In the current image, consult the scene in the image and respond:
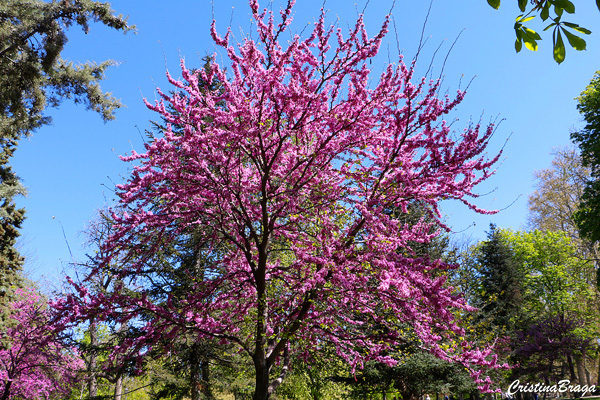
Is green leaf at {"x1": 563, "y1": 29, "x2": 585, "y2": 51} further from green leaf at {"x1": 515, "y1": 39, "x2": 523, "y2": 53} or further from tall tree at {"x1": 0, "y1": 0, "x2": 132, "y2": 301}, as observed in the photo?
tall tree at {"x1": 0, "y1": 0, "x2": 132, "y2": 301}

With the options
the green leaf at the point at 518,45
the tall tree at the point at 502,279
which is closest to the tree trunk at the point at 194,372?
the green leaf at the point at 518,45

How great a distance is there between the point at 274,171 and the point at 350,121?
63.8 inches

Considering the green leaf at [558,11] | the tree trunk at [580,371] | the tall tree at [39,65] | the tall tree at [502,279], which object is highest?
the tall tree at [39,65]

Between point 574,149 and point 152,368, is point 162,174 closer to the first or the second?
point 152,368

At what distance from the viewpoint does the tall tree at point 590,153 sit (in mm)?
16156

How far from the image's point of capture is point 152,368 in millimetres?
11891

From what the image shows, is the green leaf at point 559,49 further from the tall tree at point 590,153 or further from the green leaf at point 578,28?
the tall tree at point 590,153

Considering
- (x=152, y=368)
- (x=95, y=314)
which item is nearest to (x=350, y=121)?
(x=95, y=314)

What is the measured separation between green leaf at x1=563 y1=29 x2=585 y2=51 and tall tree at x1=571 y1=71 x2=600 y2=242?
18.1 meters

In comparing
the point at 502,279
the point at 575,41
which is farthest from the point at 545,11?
the point at 502,279

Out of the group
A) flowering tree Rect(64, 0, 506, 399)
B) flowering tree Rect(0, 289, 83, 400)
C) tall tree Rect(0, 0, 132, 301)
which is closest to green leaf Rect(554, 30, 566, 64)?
flowering tree Rect(64, 0, 506, 399)

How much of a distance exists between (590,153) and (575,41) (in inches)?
809

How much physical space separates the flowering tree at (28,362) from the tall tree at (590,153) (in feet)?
70.9

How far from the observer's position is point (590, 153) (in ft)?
58.8
